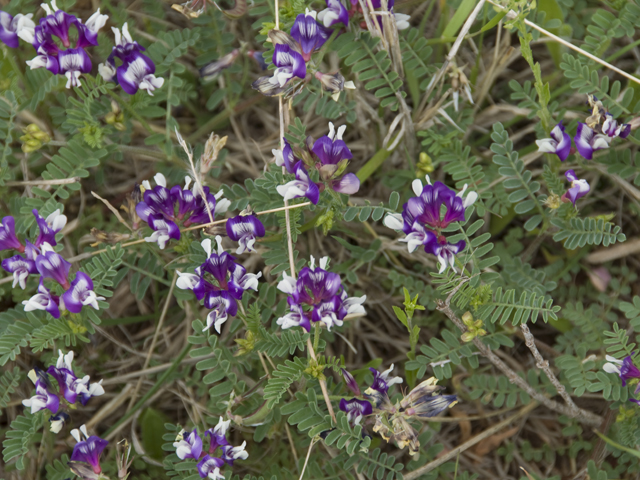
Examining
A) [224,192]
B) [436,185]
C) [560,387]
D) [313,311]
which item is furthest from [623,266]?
[224,192]

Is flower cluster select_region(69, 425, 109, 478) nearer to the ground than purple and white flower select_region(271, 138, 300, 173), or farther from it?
nearer to the ground

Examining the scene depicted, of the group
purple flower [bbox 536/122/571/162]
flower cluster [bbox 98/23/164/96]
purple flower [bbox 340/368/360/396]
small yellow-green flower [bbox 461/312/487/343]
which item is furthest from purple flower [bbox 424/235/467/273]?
flower cluster [bbox 98/23/164/96]

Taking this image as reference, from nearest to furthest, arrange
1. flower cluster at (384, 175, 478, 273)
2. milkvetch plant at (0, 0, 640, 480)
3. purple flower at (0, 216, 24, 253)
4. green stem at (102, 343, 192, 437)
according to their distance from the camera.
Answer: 1. flower cluster at (384, 175, 478, 273)
2. milkvetch plant at (0, 0, 640, 480)
3. purple flower at (0, 216, 24, 253)
4. green stem at (102, 343, 192, 437)

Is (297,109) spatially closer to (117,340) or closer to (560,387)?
(117,340)

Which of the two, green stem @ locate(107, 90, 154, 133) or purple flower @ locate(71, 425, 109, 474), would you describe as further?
green stem @ locate(107, 90, 154, 133)

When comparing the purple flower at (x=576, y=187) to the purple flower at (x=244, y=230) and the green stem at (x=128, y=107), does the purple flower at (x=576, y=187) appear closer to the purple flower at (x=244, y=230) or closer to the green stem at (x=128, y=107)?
the purple flower at (x=244, y=230)

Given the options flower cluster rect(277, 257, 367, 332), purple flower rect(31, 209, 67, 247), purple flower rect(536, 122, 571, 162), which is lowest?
purple flower rect(31, 209, 67, 247)

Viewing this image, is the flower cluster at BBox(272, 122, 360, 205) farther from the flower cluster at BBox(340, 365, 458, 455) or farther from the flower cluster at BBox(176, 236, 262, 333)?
the flower cluster at BBox(340, 365, 458, 455)
